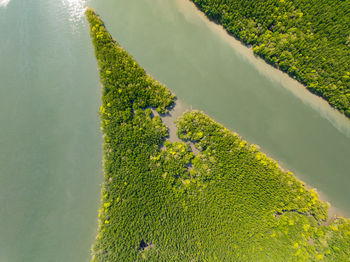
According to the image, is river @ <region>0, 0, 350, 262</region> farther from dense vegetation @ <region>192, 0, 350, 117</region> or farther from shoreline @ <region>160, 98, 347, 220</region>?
dense vegetation @ <region>192, 0, 350, 117</region>

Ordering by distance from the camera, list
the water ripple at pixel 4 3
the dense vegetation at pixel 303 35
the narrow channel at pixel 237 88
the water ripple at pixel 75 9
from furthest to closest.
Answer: the water ripple at pixel 4 3, the water ripple at pixel 75 9, the narrow channel at pixel 237 88, the dense vegetation at pixel 303 35

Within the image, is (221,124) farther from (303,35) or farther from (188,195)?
(303,35)

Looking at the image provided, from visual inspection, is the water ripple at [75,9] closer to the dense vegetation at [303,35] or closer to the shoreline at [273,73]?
→ the shoreline at [273,73]

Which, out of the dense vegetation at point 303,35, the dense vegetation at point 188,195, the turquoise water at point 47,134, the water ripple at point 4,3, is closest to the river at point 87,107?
the turquoise water at point 47,134

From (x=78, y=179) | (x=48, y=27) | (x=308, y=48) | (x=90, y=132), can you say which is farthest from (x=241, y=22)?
(x=78, y=179)

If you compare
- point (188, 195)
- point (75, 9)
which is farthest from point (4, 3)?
point (188, 195)

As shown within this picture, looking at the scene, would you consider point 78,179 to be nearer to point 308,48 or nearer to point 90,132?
point 90,132

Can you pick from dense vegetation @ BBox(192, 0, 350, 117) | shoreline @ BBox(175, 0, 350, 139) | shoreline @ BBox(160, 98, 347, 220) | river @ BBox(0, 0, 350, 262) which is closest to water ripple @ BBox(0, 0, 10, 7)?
river @ BBox(0, 0, 350, 262)
